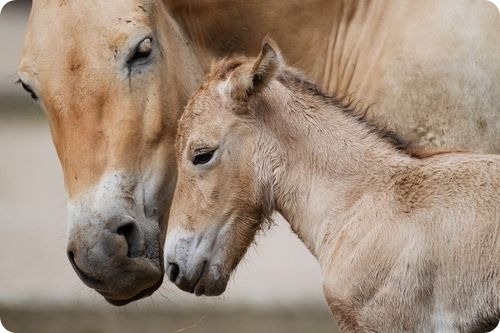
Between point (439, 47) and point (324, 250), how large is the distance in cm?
135

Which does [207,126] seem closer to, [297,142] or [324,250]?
[297,142]

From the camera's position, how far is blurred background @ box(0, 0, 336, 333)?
1165 centimetres

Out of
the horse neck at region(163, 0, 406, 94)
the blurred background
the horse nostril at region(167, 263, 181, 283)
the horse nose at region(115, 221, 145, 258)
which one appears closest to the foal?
the horse nostril at region(167, 263, 181, 283)

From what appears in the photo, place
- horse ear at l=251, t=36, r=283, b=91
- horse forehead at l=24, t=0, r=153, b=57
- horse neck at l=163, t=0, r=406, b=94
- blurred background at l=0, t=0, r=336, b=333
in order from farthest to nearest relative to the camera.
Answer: blurred background at l=0, t=0, r=336, b=333
horse neck at l=163, t=0, r=406, b=94
horse forehead at l=24, t=0, r=153, b=57
horse ear at l=251, t=36, r=283, b=91

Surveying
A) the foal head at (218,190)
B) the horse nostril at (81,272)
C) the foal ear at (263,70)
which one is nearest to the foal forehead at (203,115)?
the foal head at (218,190)

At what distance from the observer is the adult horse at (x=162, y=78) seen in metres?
6.16

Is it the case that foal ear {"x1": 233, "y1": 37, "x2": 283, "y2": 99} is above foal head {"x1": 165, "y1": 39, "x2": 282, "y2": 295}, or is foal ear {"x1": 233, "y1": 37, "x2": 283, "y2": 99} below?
above

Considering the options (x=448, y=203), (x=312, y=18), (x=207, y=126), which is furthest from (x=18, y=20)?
(x=448, y=203)

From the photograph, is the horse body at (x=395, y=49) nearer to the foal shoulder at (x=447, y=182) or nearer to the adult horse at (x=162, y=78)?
the adult horse at (x=162, y=78)

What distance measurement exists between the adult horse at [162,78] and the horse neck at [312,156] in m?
0.57

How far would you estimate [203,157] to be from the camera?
5816mm

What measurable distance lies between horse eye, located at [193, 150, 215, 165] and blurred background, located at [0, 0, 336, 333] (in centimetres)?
568

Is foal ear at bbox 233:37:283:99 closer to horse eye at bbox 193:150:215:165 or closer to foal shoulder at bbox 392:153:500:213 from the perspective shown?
horse eye at bbox 193:150:215:165

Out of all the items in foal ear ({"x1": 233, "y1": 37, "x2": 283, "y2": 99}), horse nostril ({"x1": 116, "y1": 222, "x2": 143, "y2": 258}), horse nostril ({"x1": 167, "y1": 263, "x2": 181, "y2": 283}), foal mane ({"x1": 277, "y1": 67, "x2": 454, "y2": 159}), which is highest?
foal ear ({"x1": 233, "y1": 37, "x2": 283, "y2": 99})
